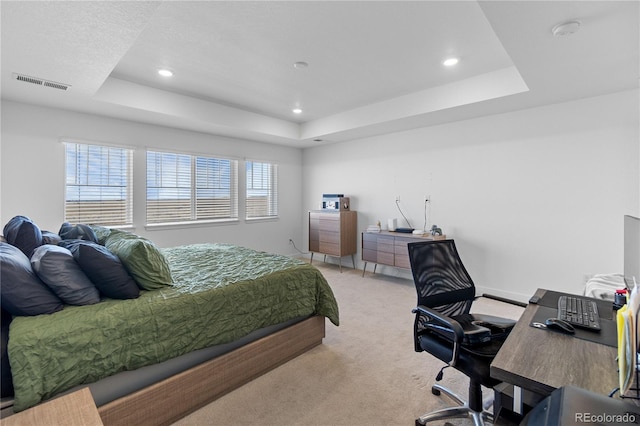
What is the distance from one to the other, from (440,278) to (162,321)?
5.95 ft

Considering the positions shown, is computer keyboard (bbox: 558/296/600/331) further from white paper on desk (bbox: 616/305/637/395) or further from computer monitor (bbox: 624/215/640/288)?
white paper on desk (bbox: 616/305/637/395)

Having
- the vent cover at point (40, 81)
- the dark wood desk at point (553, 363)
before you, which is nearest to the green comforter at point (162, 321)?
the dark wood desk at point (553, 363)

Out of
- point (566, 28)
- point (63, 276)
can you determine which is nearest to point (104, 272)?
point (63, 276)

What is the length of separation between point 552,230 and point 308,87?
3518mm

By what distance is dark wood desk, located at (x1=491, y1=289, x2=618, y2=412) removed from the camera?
97cm

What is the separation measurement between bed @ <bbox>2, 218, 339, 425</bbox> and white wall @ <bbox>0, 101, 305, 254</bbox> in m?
2.47

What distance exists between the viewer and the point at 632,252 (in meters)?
1.61

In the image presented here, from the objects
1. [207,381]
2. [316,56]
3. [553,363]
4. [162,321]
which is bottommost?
[207,381]

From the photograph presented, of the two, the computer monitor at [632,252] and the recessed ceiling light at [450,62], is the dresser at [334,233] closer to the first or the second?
the recessed ceiling light at [450,62]

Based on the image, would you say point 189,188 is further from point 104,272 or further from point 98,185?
point 104,272

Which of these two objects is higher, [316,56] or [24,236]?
[316,56]

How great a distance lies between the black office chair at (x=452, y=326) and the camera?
158 cm

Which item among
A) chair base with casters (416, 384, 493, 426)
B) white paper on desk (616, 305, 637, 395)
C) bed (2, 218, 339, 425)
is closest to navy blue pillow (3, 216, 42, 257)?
bed (2, 218, 339, 425)

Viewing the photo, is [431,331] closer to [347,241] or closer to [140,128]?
[347,241]
